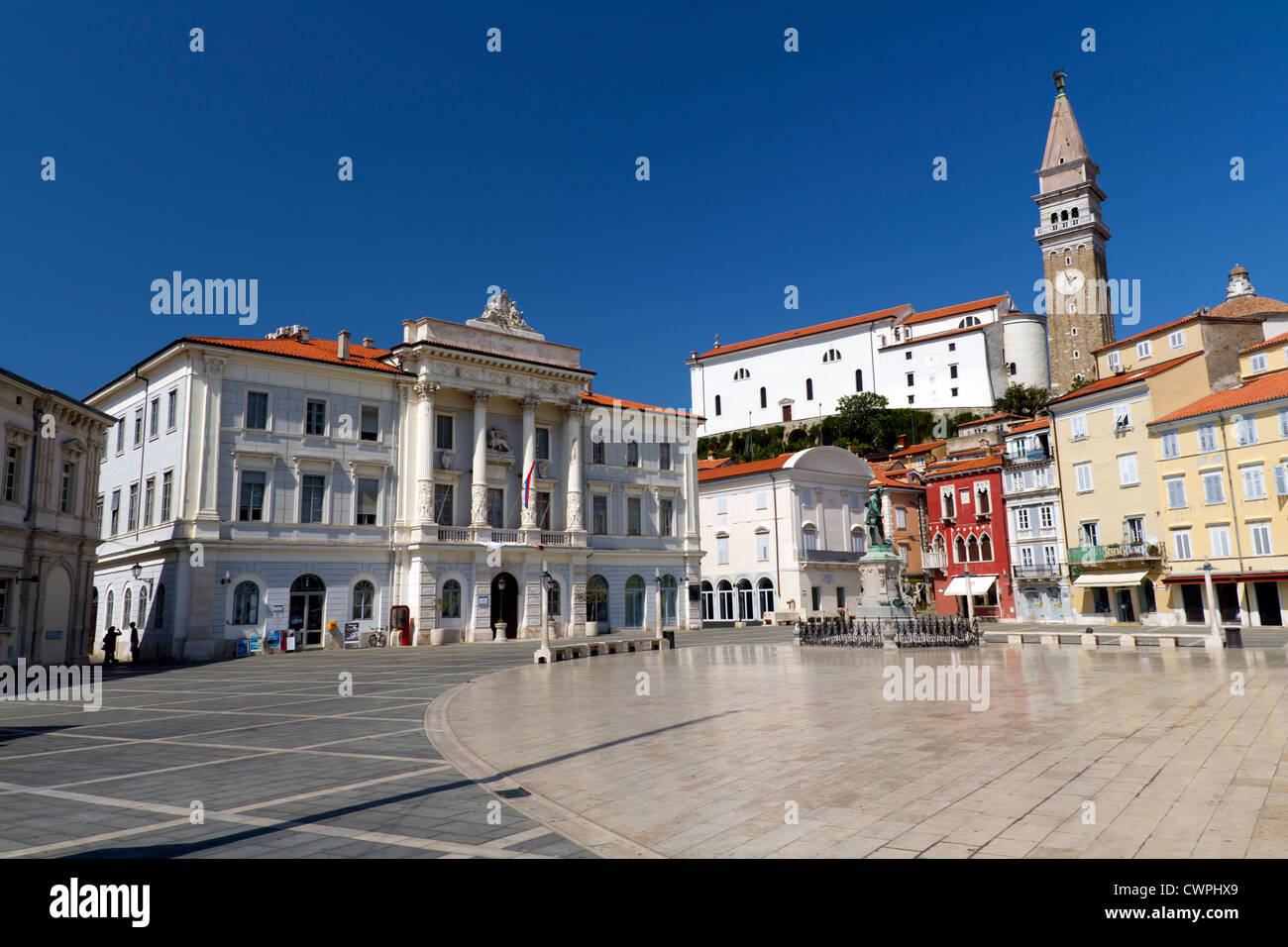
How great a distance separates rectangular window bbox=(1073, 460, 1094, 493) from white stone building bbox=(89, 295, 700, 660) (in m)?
24.3

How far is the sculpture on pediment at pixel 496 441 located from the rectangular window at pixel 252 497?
12.3 m

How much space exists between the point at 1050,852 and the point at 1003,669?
624 inches

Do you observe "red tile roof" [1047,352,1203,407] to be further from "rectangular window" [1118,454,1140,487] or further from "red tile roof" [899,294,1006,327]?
"red tile roof" [899,294,1006,327]

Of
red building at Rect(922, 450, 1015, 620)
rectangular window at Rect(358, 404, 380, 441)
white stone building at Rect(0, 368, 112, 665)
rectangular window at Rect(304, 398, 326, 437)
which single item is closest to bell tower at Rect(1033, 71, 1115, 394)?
red building at Rect(922, 450, 1015, 620)

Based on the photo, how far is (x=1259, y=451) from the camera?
40562mm

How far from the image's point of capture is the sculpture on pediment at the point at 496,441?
47125mm

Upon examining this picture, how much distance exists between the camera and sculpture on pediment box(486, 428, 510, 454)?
155 ft

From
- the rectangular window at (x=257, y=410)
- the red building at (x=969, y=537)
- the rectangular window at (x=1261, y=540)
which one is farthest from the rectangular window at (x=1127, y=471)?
the rectangular window at (x=257, y=410)

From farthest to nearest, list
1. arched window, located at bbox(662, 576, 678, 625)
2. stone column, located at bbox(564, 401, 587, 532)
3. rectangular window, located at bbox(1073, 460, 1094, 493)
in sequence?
arched window, located at bbox(662, 576, 678, 625), rectangular window, located at bbox(1073, 460, 1094, 493), stone column, located at bbox(564, 401, 587, 532)

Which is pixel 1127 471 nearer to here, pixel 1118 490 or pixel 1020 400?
pixel 1118 490

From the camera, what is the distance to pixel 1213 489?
4253 cm
